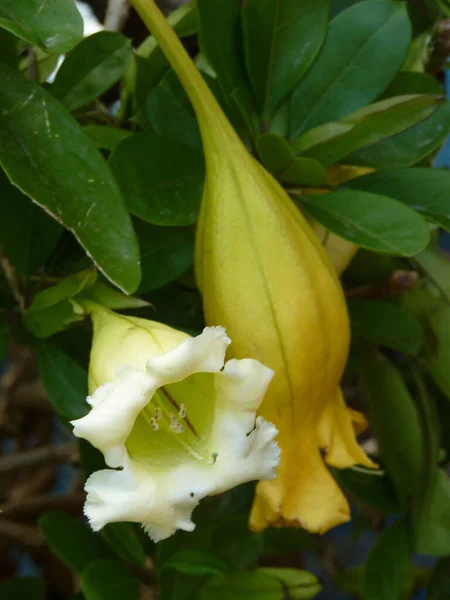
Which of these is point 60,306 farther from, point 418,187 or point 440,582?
point 440,582

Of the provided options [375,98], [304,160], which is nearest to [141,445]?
[304,160]

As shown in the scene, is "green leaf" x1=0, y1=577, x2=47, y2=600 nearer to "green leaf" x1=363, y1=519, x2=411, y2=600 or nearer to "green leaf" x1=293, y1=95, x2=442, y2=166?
"green leaf" x1=363, y1=519, x2=411, y2=600

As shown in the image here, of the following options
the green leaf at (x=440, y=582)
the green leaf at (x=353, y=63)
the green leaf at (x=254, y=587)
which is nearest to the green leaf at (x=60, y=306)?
the green leaf at (x=353, y=63)

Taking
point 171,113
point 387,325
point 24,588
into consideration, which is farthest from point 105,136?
point 24,588

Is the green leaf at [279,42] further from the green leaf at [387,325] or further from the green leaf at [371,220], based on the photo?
the green leaf at [387,325]

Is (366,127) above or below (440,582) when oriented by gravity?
above
